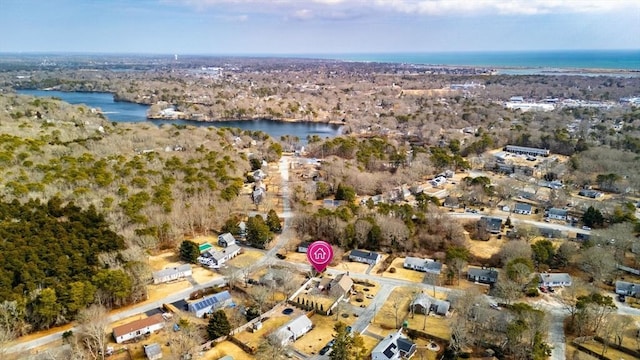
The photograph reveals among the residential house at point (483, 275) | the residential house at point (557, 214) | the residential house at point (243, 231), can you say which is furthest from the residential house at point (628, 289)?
the residential house at point (243, 231)

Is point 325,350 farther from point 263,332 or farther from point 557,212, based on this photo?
point 557,212

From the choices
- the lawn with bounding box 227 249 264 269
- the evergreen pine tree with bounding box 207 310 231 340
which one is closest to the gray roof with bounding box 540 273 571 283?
the lawn with bounding box 227 249 264 269

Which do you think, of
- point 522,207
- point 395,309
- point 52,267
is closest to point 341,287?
point 395,309

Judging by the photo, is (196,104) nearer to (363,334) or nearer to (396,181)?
(396,181)

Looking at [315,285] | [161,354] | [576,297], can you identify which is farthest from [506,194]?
[161,354]

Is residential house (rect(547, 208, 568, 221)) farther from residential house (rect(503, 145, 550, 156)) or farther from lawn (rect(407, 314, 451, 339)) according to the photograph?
residential house (rect(503, 145, 550, 156))

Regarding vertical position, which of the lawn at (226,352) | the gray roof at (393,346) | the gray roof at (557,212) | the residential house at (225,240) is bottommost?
the lawn at (226,352)

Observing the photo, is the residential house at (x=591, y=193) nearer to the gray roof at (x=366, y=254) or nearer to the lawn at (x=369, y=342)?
the gray roof at (x=366, y=254)
